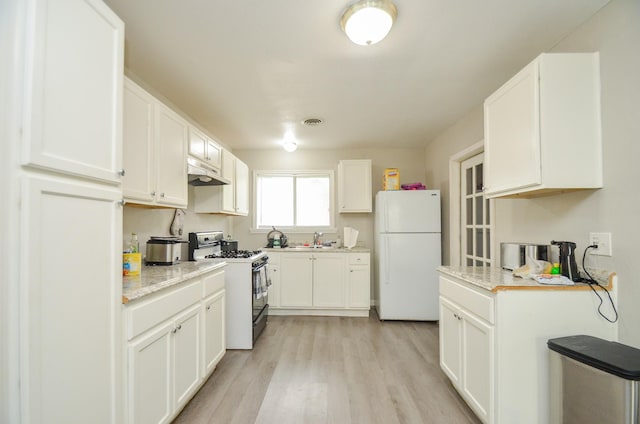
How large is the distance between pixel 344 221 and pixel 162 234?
268 cm

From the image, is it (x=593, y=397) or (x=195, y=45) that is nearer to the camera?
(x=593, y=397)

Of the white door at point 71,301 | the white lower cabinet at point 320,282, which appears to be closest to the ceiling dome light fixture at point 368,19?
the white door at point 71,301

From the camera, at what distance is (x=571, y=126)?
165cm

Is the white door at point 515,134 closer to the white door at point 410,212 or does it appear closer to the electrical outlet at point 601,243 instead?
the electrical outlet at point 601,243

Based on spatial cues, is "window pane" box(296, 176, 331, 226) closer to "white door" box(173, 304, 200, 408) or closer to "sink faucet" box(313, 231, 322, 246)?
"sink faucet" box(313, 231, 322, 246)

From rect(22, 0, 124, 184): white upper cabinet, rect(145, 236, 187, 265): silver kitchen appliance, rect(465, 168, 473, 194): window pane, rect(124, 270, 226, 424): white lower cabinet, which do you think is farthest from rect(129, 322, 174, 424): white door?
rect(465, 168, 473, 194): window pane

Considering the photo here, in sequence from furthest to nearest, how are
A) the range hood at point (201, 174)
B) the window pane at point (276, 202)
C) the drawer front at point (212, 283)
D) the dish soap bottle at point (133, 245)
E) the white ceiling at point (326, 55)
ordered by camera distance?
the window pane at point (276, 202) < the range hood at point (201, 174) < the drawer front at point (212, 283) < the dish soap bottle at point (133, 245) < the white ceiling at point (326, 55)

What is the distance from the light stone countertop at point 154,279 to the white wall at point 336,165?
91.3 inches

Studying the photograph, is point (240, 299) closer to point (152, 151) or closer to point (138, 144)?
point (152, 151)

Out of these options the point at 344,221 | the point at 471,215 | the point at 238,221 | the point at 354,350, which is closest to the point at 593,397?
the point at 354,350

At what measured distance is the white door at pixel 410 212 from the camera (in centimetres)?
385

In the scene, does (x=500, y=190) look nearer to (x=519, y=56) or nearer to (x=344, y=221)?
(x=519, y=56)

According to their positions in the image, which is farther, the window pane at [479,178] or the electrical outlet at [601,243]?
the window pane at [479,178]

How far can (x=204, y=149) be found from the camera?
2818 millimetres
